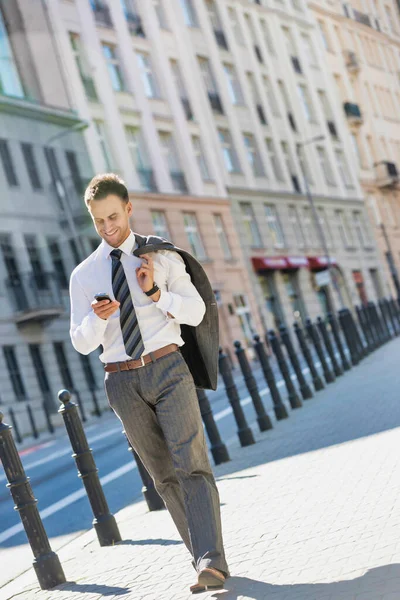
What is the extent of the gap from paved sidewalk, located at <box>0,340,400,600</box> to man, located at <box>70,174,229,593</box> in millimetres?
400

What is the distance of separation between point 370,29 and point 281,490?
226 feet

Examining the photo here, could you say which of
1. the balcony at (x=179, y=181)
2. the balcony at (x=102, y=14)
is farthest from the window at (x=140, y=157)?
the balcony at (x=102, y=14)

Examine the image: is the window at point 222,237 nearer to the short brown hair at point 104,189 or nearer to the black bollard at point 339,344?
the black bollard at point 339,344

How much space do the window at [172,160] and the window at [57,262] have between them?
674cm

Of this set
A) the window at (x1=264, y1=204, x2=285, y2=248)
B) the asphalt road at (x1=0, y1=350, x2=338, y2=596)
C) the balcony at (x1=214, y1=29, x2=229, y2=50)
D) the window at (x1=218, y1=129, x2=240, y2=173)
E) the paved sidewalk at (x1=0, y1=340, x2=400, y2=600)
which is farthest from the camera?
the window at (x1=264, y1=204, x2=285, y2=248)

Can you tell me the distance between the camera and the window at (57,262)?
39.5m

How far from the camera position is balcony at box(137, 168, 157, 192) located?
42625 mm

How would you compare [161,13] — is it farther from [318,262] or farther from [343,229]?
[343,229]

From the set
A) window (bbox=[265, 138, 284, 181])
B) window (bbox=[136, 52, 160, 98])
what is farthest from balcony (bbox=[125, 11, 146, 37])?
window (bbox=[265, 138, 284, 181])

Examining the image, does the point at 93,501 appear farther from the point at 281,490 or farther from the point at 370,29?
the point at 370,29

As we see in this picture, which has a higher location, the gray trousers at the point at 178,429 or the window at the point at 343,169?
the window at the point at 343,169

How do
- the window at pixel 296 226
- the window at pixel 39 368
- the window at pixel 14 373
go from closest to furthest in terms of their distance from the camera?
the window at pixel 14 373 < the window at pixel 39 368 < the window at pixel 296 226

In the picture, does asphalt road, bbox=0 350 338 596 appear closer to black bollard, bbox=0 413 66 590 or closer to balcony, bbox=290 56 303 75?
black bollard, bbox=0 413 66 590

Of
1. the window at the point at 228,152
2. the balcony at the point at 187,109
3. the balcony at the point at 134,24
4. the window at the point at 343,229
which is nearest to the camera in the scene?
the balcony at the point at 134,24
